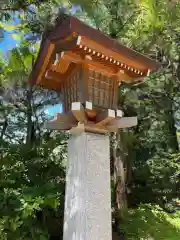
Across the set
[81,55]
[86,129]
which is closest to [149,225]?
[86,129]

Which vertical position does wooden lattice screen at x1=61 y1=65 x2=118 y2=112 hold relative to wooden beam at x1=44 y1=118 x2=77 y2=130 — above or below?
above

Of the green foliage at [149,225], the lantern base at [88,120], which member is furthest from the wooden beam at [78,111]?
the green foliage at [149,225]

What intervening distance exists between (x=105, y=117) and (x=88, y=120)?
237 mm

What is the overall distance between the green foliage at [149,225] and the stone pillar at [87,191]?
1738 mm

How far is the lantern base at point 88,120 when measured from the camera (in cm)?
343

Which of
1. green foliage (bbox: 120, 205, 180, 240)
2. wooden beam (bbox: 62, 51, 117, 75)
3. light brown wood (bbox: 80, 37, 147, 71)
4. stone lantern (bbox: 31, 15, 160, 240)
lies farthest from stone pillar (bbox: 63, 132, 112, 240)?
green foliage (bbox: 120, 205, 180, 240)

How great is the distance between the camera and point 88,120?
359 cm

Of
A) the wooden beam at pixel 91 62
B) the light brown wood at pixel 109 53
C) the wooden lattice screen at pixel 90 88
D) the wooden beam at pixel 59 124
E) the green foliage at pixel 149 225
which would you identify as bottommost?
the green foliage at pixel 149 225

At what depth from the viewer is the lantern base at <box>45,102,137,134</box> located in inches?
135

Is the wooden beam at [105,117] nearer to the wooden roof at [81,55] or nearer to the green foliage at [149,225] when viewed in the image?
the wooden roof at [81,55]

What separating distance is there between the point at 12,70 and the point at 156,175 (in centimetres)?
504

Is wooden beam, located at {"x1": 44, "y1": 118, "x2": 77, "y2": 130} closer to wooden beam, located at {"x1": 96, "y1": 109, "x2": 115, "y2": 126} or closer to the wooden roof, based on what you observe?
wooden beam, located at {"x1": 96, "y1": 109, "x2": 115, "y2": 126}

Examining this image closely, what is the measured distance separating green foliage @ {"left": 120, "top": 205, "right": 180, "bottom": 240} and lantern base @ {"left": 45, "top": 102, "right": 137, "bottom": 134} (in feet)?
7.59

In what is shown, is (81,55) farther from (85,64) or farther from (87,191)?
(87,191)
